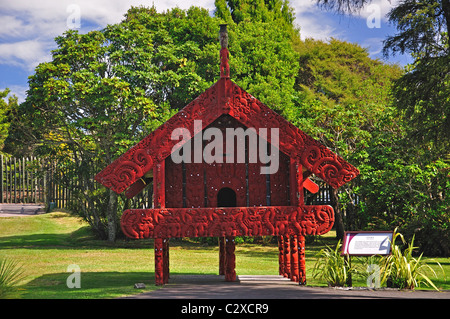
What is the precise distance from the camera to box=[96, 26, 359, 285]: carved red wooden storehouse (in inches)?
401

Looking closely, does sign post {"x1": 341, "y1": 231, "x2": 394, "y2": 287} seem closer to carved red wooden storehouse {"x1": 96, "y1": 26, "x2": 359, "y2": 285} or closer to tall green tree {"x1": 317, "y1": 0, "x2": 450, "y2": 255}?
carved red wooden storehouse {"x1": 96, "y1": 26, "x2": 359, "y2": 285}

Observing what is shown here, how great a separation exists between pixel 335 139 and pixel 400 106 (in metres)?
7.45

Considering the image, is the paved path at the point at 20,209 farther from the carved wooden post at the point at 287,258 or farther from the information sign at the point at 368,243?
the information sign at the point at 368,243

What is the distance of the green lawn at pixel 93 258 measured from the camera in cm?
1108

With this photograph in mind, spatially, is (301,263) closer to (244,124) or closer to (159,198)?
(244,124)

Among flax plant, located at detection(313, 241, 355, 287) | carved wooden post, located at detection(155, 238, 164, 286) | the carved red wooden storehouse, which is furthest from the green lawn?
the carved red wooden storehouse

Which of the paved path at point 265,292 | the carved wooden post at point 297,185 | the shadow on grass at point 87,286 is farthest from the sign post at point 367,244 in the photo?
the shadow on grass at point 87,286

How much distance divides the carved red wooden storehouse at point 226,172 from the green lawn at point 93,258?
1.43m

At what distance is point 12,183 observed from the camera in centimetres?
3238

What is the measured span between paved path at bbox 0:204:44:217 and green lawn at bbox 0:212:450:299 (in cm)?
119

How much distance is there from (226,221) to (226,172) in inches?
47.4
